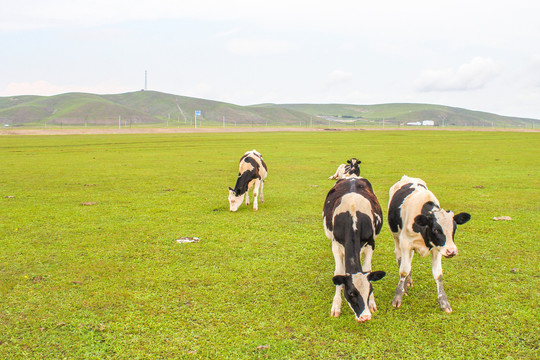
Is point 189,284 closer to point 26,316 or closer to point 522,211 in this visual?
point 26,316

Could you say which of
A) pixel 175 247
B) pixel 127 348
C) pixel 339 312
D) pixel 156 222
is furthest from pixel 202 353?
pixel 156 222

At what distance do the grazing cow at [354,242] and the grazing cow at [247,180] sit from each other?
6.78m

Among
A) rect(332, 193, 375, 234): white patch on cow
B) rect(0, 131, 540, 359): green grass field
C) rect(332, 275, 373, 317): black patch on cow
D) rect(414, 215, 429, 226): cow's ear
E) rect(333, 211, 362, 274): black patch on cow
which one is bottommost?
rect(0, 131, 540, 359): green grass field

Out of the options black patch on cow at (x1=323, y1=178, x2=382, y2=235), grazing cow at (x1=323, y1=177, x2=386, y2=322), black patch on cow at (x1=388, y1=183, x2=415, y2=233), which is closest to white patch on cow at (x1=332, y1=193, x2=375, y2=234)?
grazing cow at (x1=323, y1=177, x2=386, y2=322)

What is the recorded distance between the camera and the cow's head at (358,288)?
6.33m

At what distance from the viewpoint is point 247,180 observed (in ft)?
49.0

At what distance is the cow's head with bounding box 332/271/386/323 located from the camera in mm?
6332

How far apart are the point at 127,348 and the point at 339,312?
3.22 metres

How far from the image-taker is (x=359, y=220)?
7.04 m

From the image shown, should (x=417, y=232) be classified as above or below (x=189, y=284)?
above

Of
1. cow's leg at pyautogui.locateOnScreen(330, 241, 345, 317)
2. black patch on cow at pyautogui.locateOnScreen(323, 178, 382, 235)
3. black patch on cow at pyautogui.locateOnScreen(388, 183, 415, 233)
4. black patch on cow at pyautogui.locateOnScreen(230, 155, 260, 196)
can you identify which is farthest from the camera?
black patch on cow at pyautogui.locateOnScreen(230, 155, 260, 196)

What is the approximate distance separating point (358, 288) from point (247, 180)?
8941 millimetres

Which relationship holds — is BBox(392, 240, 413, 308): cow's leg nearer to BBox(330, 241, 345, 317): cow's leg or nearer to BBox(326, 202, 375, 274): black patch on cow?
BBox(326, 202, 375, 274): black patch on cow

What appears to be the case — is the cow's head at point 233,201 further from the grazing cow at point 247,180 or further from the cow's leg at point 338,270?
the cow's leg at point 338,270
